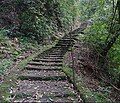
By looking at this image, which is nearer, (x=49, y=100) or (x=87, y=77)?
(x=49, y=100)

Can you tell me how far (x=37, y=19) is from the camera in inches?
531

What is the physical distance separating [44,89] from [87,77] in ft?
6.96

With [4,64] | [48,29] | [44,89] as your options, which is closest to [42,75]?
[44,89]

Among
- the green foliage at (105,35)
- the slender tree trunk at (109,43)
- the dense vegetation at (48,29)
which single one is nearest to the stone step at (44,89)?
the dense vegetation at (48,29)

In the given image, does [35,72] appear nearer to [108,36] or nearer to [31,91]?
[31,91]

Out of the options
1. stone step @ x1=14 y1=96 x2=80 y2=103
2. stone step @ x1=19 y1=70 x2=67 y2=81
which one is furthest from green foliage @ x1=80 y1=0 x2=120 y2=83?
stone step @ x1=14 y1=96 x2=80 y2=103

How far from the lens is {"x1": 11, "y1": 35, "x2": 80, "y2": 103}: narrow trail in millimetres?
6702

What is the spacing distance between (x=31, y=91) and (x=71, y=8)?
528 inches

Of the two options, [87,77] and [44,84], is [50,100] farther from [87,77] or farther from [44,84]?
[87,77]

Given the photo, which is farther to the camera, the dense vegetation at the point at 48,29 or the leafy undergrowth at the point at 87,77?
the dense vegetation at the point at 48,29

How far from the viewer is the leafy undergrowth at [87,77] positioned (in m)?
7.07

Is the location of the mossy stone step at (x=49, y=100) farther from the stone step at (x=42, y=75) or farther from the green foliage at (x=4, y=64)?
the green foliage at (x=4, y=64)

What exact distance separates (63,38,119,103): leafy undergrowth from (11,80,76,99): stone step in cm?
34

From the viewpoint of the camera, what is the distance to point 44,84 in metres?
7.85
